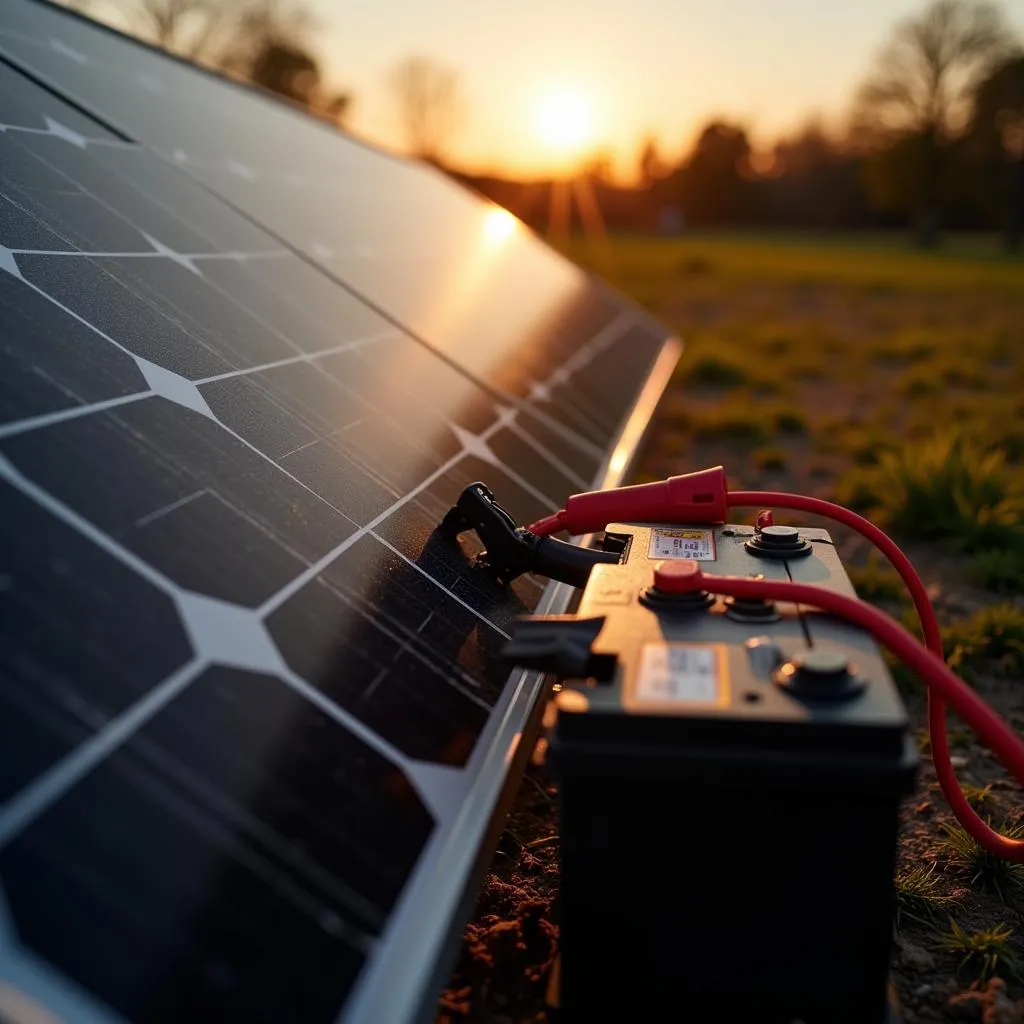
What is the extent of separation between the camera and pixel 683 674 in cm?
161

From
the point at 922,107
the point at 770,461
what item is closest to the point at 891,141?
the point at 922,107

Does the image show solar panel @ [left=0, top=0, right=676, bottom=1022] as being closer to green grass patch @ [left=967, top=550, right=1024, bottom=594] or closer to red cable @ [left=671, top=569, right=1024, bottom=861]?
red cable @ [left=671, top=569, right=1024, bottom=861]

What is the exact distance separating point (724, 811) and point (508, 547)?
37.8 inches

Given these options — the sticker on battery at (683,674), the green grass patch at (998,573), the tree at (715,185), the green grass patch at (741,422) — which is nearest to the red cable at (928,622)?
the sticker on battery at (683,674)

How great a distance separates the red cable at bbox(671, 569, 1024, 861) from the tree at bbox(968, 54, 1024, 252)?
36.0 metres

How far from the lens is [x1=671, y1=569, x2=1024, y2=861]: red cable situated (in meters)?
1.66

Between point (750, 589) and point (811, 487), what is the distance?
4.73 meters

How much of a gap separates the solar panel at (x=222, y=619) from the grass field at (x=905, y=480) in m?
0.67

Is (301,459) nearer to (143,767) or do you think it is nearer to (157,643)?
(157,643)

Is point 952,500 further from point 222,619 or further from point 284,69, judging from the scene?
point 284,69

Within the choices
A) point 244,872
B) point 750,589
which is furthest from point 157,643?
point 750,589

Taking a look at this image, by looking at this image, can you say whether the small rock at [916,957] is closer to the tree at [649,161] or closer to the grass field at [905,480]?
the grass field at [905,480]

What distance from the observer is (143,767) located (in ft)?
4.42

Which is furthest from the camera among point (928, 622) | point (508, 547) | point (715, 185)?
point (715, 185)
